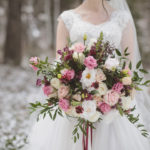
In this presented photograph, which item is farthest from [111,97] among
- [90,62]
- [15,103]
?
[15,103]

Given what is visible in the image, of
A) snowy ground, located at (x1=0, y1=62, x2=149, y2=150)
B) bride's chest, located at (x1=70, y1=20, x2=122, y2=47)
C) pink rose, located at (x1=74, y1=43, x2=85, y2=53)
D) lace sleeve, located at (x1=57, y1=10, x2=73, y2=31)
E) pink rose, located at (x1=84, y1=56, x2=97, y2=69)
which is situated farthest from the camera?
snowy ground, located at (x1=0, y1=62, x2=149, y2=150)

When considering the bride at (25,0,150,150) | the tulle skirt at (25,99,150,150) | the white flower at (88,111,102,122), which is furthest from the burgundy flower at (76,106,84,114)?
the bride at (25,0,150,150)

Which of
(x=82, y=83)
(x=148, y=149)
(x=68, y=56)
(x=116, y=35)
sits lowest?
(x=148, y=149)

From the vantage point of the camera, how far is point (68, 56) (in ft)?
8.76

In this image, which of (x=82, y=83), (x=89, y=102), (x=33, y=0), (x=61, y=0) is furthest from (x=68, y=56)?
(x=33, y=0)

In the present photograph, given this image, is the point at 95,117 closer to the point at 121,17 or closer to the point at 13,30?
the point at 121,17

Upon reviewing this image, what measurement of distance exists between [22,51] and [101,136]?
1338 centimetres

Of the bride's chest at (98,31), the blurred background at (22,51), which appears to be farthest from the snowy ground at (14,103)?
the bride's chest at (98,31)

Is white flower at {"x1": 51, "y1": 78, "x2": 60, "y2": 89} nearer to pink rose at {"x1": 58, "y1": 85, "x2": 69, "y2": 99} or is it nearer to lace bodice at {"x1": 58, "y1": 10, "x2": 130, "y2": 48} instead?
pink rose at {"x1": 58, "y1": 85, "x2": 69, "y2": 99}

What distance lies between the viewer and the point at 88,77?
2.60m

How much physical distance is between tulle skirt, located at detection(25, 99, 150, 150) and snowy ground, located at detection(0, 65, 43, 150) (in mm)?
635

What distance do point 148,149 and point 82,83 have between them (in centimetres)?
141

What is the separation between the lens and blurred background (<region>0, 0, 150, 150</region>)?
6520mm

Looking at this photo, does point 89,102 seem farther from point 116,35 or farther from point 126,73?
point 116,35
